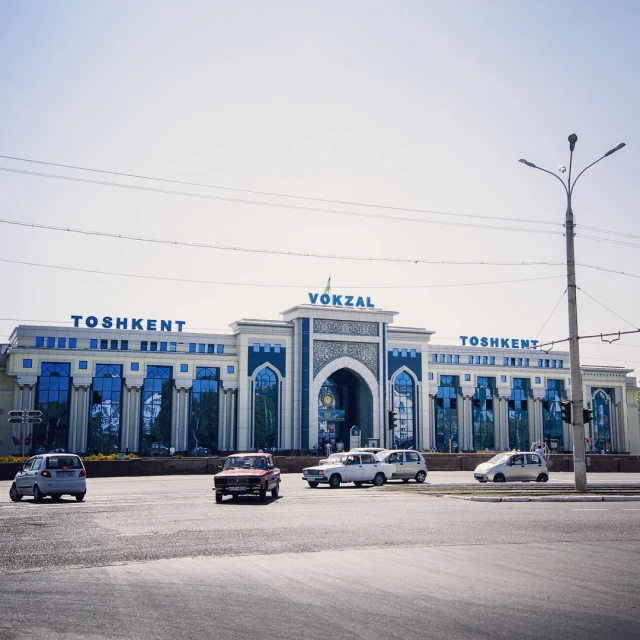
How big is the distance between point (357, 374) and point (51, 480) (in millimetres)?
45949

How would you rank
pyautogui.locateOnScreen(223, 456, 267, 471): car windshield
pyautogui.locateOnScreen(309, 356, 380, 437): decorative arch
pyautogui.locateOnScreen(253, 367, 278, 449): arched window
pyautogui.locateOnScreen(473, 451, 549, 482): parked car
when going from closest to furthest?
pyautogui.locateOnScreen(223, 456, 267, 471): car windshield → pyautogui.locateOnScreen(473, 451, 549, 482): parked car → pyautogui.locateOnScreen(253, 367, 278, 449): arched window → pyautogui.locateOnScreen(309, 356, 380, 437): decorative arch

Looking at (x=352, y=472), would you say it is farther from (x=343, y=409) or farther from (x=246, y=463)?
(x=343, y=409)

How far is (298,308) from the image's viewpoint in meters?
65.3

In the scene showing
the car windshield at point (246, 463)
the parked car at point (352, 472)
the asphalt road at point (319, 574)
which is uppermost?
the car windshield at point (246, 463)

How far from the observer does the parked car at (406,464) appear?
1283 inches

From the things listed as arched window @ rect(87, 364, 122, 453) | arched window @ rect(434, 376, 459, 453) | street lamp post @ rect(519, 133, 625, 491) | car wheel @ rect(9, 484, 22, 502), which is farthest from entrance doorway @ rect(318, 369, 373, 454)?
car wheel @ rect(9, 484, 22, 502)

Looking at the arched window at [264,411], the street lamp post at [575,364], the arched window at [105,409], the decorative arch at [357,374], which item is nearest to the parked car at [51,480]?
the street lamp post at [575,364]

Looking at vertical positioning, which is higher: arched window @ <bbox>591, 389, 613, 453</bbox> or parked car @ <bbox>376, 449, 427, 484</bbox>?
arched window @ <bbox>591, 389, 613, 453</bbox>

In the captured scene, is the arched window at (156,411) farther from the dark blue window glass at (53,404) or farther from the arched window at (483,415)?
the arched window at (483,415)

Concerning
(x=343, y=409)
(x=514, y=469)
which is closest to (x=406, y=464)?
(x=514, y=469)

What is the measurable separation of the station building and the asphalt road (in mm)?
42934

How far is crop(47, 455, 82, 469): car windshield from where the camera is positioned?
906 inches

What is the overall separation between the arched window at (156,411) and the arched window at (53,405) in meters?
6.14

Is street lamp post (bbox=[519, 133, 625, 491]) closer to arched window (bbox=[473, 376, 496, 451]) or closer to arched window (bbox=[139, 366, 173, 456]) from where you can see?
arched window (bbox=[139, 366, 173, 456])
